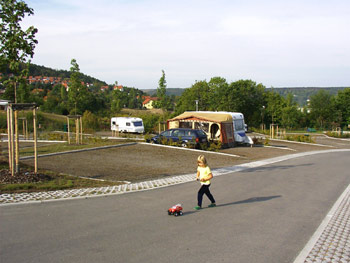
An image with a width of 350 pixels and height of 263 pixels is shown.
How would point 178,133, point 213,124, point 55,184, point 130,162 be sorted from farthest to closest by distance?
point 213,124, point 178,133, point 130,162, point 55,184

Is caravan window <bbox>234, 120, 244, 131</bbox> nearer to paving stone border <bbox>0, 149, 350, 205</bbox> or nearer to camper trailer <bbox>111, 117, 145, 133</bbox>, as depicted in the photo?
camper trailer <bbox>111, 117, 145, 133</bbox>

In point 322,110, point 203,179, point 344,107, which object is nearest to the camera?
point 203,179

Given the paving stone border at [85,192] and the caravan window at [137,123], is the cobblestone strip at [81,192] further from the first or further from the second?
the caravan window at [137,123]

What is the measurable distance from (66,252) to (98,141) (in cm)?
1794

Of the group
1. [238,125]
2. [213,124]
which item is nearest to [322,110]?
[238,125]

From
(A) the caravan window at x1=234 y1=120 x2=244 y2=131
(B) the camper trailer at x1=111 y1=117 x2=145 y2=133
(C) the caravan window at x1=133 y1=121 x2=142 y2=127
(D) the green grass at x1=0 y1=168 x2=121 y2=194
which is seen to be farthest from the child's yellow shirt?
(C) the caravan window at x1=133 y1=121 x2=142 y2=127

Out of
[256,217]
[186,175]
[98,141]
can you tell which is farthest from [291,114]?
[256,217]

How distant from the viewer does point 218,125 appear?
2523 cm

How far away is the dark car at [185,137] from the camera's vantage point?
21281 mm

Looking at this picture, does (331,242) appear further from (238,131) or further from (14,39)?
(238,131)

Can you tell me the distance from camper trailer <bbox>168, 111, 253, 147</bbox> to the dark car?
348cm

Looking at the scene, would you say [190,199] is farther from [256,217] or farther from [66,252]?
[66,252]

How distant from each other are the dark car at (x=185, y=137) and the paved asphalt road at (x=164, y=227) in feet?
37.7

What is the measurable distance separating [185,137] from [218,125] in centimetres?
443
